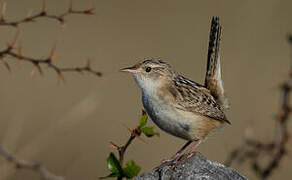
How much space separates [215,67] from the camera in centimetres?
536

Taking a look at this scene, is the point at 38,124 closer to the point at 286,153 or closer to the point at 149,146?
the point at 149,146

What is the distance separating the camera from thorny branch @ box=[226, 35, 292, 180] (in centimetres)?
554

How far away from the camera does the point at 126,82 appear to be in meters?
10.5

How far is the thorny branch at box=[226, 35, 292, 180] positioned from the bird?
490 mm

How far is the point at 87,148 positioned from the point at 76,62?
9.27ft

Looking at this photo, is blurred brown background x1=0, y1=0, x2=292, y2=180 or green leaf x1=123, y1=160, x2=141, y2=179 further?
blurred brown background x1=0, y1=0, x2=292, y2=180

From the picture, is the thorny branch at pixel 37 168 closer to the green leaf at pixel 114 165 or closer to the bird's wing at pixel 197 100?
the green leaf at pixel 114 165

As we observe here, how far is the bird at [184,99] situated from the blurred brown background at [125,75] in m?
1.95

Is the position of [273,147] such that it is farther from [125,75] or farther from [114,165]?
[125,75]

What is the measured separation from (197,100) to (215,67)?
0.39 m

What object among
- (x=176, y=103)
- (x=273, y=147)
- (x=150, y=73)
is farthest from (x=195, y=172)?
(x=273, y=147)

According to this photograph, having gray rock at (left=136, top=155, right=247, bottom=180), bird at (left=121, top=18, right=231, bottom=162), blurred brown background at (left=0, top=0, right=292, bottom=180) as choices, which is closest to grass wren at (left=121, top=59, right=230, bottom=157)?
bird at (left=121, top=18, right=231, bottom=162)

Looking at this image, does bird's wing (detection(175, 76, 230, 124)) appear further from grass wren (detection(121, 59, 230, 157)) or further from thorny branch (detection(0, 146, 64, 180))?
thorny branch (detection(0, 146, 64, 180))

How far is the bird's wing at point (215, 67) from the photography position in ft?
17.4
